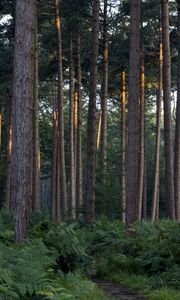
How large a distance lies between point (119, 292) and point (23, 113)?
15.3ft

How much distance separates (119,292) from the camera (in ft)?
34.8

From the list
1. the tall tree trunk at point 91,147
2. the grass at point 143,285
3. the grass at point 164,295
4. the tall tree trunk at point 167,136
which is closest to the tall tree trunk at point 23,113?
the grass at point 143,285

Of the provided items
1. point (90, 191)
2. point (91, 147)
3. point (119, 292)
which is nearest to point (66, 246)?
point (119, 292)

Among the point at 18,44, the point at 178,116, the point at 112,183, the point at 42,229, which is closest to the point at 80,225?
the point at 112,183

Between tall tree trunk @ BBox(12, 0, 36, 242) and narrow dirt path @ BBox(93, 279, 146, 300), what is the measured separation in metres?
2.21

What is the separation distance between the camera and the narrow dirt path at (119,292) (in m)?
9.96

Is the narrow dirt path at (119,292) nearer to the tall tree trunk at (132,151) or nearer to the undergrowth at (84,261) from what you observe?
the undergrowth at (84,261)

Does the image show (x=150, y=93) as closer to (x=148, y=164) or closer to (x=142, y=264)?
(x=148, y=164)

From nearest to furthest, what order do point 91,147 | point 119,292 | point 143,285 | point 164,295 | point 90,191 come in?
point 164,295 → point 119,292 → point 143,285 → point 91,147 → point 90,191

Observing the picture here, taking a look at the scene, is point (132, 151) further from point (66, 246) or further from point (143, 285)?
point (143, 285)

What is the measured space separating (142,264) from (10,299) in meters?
6.37

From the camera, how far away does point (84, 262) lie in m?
12.1

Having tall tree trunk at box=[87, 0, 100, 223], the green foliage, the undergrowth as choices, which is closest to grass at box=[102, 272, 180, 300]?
the undergrowth

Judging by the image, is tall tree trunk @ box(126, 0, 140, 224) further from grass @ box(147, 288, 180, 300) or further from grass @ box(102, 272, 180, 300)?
grass @ box(147, 288, 180, 300)
